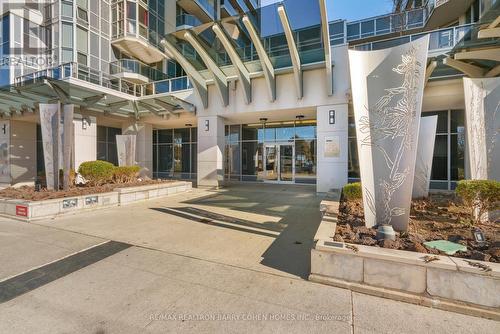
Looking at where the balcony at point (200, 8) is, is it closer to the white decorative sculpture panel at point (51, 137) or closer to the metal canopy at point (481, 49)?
the white decorative sculpture panel at point (51, 137)

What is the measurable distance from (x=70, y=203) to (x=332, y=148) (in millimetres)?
10426

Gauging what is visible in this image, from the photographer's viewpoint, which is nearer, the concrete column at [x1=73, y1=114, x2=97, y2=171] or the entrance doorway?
the concrete column at [x1=73, y1=114, x2=97, y2=171]

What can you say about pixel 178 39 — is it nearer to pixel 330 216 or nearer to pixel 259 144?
pixel 259 144

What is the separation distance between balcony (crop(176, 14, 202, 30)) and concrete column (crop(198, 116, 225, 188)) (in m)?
12.0

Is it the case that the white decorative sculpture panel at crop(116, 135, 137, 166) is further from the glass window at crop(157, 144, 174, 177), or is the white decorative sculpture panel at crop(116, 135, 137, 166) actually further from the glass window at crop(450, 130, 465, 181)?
the glass window at crop(450, 130, 465, 181)

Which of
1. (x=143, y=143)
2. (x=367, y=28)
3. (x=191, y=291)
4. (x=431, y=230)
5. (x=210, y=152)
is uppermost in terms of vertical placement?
(x=367, y=28)

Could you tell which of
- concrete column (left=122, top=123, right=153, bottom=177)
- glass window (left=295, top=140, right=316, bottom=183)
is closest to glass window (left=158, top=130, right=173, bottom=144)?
concrete column (left=122, top=123, right=153, bottom=177)

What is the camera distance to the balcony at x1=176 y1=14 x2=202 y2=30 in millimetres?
21000

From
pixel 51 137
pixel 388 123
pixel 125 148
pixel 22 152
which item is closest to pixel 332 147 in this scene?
pixel 388 123

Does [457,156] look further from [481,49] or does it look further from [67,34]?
[67,34]

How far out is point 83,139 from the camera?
1442 cm

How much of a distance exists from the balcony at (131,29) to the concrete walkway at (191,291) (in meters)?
18.0

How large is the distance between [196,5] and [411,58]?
22.7 meters

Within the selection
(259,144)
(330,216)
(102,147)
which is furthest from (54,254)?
(102,147)
